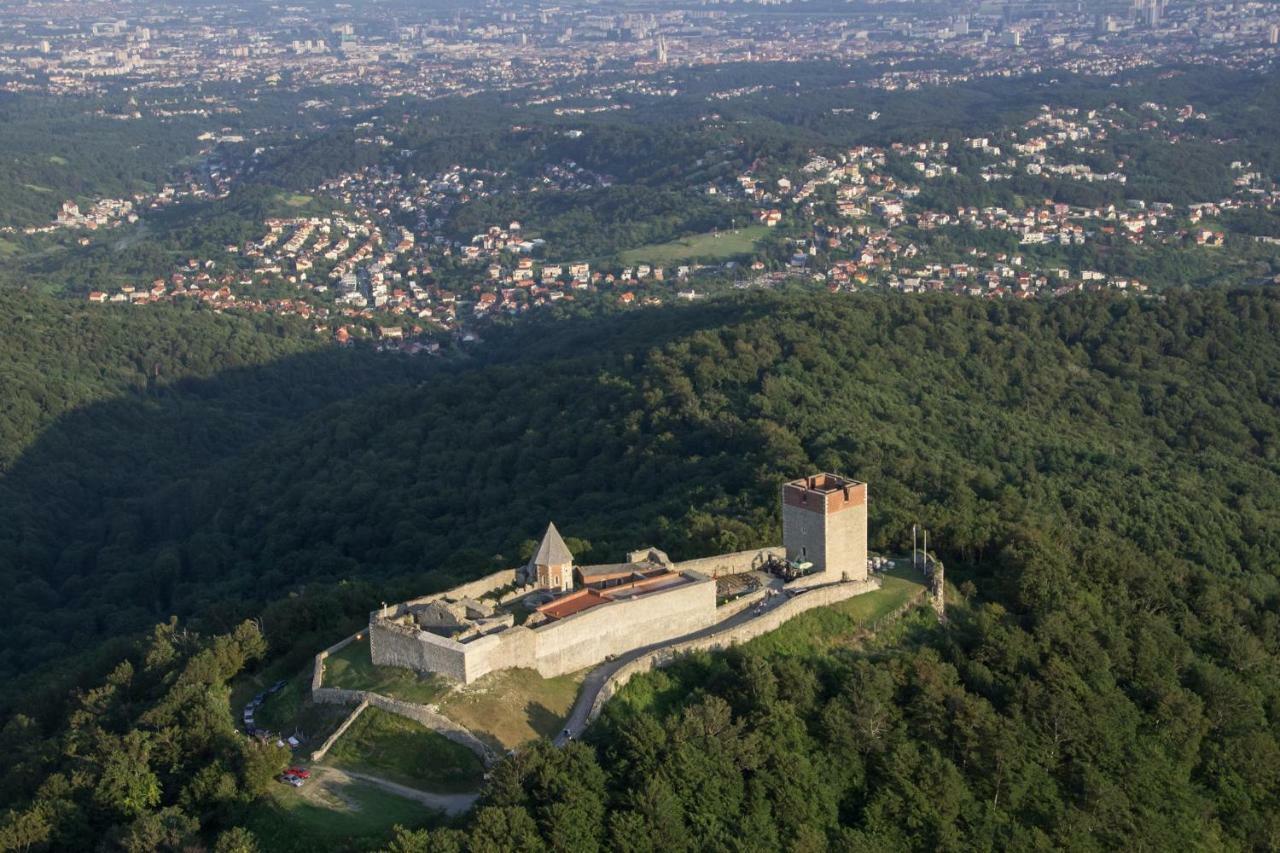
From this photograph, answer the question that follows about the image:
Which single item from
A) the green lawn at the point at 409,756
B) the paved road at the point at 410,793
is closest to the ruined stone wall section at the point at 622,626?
the green lawn at the point at 409,756

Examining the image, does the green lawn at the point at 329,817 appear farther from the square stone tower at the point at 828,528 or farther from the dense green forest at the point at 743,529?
the square stone tower at the point at 828,528

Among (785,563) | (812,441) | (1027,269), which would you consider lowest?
(1027,269)

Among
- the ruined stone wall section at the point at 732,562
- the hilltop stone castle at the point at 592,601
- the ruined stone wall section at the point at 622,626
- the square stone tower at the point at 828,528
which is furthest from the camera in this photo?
the ruined stone wall section at the point at 732,562

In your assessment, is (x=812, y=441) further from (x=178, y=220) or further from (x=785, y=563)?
(x=178, y=220)

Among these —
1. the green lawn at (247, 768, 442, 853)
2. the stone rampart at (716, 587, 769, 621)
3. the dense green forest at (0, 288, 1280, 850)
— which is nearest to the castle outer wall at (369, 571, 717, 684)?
the stone rampart at (716, 587, 769, 621)

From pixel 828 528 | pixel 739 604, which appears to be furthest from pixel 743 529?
pixel 739 604

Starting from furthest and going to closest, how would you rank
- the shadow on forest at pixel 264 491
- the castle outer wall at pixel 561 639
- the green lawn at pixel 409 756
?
the shadow on forest at pixel 264 491, the castle outer wall at pixel 561 639, the green lawn at pixel 409 756

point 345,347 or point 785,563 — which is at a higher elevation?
point 785,563

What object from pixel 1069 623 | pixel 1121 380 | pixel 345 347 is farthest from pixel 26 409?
pixel 1069 623

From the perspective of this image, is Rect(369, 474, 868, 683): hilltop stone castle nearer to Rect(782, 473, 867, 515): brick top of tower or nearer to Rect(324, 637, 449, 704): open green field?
Rect(782, 473, 867, 515): brick top of tower
